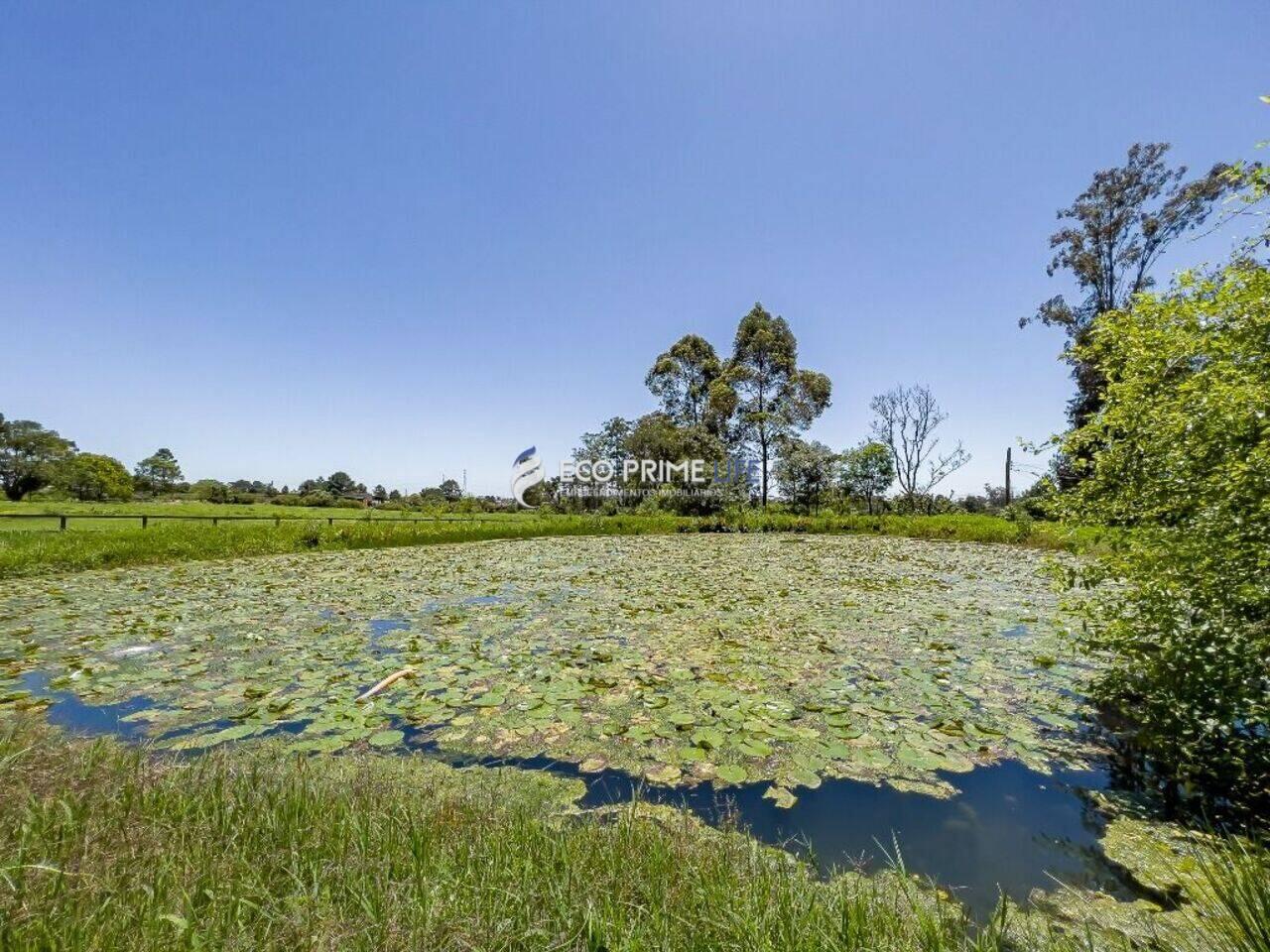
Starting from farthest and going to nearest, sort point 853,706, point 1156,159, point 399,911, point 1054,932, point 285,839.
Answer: point 1156,159, point 853,706, point 285,839, point 1054,932, point 399,911

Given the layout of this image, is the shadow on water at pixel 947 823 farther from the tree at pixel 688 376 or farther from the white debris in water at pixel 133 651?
the tree at pixel 688 376

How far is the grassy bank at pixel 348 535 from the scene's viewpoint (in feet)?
35.5

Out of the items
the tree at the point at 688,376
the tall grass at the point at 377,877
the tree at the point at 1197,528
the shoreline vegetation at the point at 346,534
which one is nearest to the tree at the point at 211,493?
the shoreline vegetation at the point at 346,534

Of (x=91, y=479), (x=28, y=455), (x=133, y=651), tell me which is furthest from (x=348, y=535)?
(x=28, y=455)

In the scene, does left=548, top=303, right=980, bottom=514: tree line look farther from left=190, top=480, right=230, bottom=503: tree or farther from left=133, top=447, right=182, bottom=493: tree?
left=133, top=447, right=182, bottom=493: tree

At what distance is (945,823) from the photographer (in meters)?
2.95

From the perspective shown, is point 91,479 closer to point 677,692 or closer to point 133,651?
point 133,651

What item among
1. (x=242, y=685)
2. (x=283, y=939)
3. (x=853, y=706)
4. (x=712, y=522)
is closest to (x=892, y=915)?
(x=283, y=939)

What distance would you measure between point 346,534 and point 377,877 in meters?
17.4

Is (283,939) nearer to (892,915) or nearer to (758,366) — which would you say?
(892,915)

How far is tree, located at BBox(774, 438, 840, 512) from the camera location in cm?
3188

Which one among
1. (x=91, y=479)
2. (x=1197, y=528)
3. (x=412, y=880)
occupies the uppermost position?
(x=91, y=479)

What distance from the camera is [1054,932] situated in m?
2.09

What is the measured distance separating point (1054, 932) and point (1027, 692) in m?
3.28
